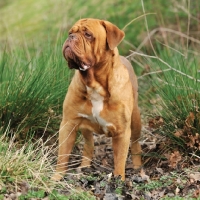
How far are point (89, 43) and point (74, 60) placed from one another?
0.82 feet

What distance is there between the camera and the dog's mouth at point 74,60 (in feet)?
18.1

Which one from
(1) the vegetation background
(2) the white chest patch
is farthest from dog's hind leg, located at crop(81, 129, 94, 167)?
(2) the white chest patch

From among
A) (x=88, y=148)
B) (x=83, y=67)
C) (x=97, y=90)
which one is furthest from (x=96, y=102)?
(x=88, y=148)

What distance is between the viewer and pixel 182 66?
7.39 meters

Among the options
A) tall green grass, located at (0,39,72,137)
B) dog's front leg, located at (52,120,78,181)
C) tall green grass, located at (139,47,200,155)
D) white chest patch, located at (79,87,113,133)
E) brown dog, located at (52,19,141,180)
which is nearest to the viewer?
brown dog, located at (52,19,141,180)

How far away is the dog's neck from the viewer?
586 centimetres

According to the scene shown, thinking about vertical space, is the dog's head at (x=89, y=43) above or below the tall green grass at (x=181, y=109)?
above

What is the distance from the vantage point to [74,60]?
5.56 m

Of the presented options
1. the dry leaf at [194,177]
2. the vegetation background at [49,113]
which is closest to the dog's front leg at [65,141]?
the vegetation background at [49,113]

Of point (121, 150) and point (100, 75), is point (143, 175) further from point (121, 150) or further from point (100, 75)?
point (100, 75)

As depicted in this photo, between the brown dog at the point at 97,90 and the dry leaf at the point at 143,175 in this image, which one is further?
the dry leaf at the point at 143,175

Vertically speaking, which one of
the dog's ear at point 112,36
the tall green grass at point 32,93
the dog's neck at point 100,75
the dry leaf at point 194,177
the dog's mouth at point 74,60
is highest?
the dog's ear at point 112,36

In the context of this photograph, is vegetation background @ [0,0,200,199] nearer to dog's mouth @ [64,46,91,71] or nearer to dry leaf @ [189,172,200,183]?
dry leaf @ [189,172,200,183]

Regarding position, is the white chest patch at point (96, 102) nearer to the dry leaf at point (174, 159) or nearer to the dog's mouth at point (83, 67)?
Result: the dog's mouth at point (83, 67)
